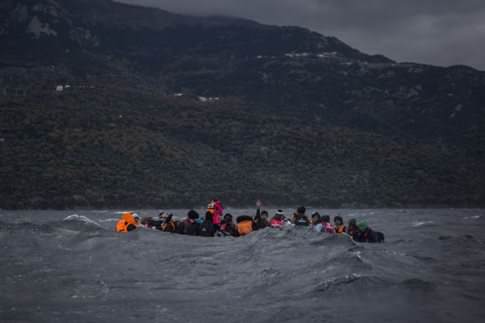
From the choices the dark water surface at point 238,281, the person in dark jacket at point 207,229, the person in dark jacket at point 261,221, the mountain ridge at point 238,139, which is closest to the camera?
the dark water surface at point 238,281

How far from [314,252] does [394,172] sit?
83867 mm

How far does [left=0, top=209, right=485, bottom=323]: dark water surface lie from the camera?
10250 millimetres

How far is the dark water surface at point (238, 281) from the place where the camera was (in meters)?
10.2

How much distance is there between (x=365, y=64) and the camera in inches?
7598

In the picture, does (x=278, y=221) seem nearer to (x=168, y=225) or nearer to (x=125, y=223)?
(x=168, y=225)

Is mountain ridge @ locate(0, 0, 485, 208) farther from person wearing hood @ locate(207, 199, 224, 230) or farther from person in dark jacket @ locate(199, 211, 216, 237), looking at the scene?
person in dark jacket @ locate(199, 211, 216, 237)

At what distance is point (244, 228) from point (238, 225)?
0.26 metres

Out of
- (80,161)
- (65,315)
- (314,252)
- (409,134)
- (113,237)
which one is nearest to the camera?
(65,315)

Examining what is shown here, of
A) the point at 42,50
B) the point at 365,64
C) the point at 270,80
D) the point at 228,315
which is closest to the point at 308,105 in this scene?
the point at 270,80

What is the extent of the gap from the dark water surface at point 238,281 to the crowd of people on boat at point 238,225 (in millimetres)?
2316

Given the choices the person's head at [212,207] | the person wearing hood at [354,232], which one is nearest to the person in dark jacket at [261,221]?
the person's head at [212,207]

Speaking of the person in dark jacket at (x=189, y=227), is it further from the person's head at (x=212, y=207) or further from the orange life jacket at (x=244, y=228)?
the orange life jacket at (x=244, y=228)

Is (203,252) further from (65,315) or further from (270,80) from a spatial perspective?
(270,80)

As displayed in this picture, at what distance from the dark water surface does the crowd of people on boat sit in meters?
2.32
